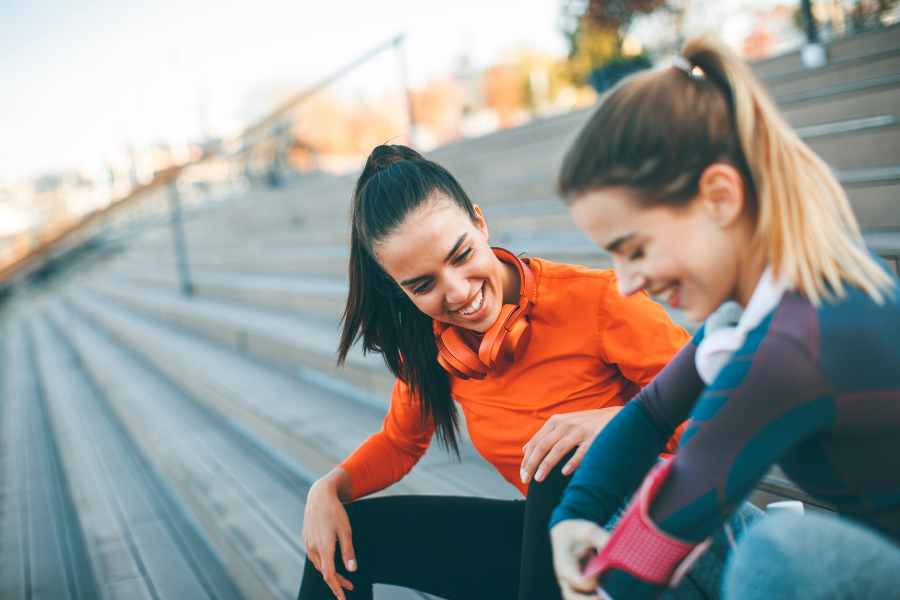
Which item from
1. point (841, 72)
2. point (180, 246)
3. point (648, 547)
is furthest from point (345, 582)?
point (180, 246)

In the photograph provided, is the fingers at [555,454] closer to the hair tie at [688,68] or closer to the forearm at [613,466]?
the forearm at [613,466]

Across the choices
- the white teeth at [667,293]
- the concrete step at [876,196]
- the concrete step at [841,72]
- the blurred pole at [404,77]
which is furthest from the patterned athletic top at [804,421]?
the blurred pole at [404,77]

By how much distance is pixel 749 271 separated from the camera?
0.60 metres

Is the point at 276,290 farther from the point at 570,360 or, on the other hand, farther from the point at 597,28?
the point at 597,28

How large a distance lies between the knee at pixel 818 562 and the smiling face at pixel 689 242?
225 millimetres

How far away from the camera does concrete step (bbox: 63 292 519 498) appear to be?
1.81 m

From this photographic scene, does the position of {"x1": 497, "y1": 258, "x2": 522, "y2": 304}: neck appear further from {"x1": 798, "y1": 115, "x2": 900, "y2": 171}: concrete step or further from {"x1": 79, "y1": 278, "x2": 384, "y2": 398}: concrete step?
{"x1": 798, "y1": 115, "x2": 900, "y2": 171}: concrete step

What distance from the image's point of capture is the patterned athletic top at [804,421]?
505 millimetres

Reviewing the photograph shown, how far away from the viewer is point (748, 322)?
1.85 ft

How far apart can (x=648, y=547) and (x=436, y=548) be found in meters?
0.58

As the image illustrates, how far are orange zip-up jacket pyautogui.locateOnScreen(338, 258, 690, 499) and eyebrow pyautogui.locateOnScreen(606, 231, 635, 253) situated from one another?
34cm

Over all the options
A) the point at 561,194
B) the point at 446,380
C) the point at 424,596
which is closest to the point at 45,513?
the point at 424,596

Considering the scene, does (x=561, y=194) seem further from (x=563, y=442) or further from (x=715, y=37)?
(x=563, y=442)

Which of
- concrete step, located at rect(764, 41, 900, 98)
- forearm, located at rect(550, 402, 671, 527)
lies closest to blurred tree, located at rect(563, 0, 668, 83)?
concrete step, located at rect(764, 41, 900, 98)
